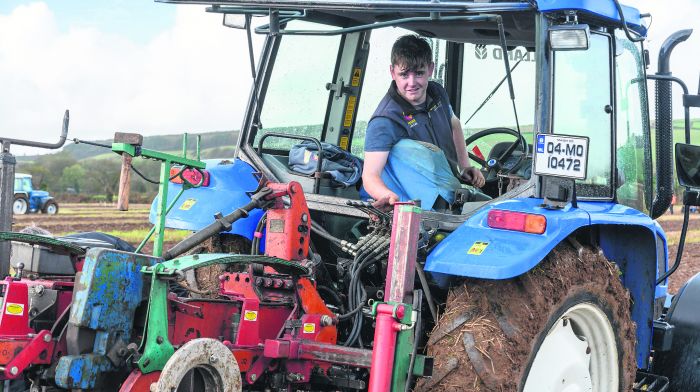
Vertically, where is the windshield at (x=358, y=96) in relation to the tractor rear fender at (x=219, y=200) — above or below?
above

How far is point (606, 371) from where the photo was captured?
4.77 metres

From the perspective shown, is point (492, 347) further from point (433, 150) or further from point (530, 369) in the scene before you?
point (433, 150)

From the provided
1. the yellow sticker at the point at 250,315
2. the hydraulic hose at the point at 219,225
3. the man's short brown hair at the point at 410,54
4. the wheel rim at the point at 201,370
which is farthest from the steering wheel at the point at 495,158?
the wheel rim at the point at 201,370

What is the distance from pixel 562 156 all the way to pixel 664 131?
60.3 inches

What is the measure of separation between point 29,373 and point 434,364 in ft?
5.44

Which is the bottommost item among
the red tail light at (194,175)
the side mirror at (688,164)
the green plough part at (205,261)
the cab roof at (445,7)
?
the green plough part at (205,261)

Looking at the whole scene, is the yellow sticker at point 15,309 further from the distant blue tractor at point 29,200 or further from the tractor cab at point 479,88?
the distant blue tractor at point 29,200

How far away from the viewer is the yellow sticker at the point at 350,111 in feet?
19.2

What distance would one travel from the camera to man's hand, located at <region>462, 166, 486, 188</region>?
203 inches

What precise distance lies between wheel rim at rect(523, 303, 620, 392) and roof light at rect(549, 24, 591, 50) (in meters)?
1.23

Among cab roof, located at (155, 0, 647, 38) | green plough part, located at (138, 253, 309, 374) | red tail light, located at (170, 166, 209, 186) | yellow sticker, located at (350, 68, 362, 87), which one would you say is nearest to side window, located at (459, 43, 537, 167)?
cab roof, located at (155, 0, 647, 38)

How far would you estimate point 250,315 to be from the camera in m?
4.03

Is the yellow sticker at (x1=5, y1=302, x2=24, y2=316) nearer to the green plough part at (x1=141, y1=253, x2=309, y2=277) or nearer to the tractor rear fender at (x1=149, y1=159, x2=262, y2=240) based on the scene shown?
the green plough part at (x1=141, y1=253, x2=309, y2=277)

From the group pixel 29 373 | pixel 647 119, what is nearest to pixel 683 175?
pixel 647 119
